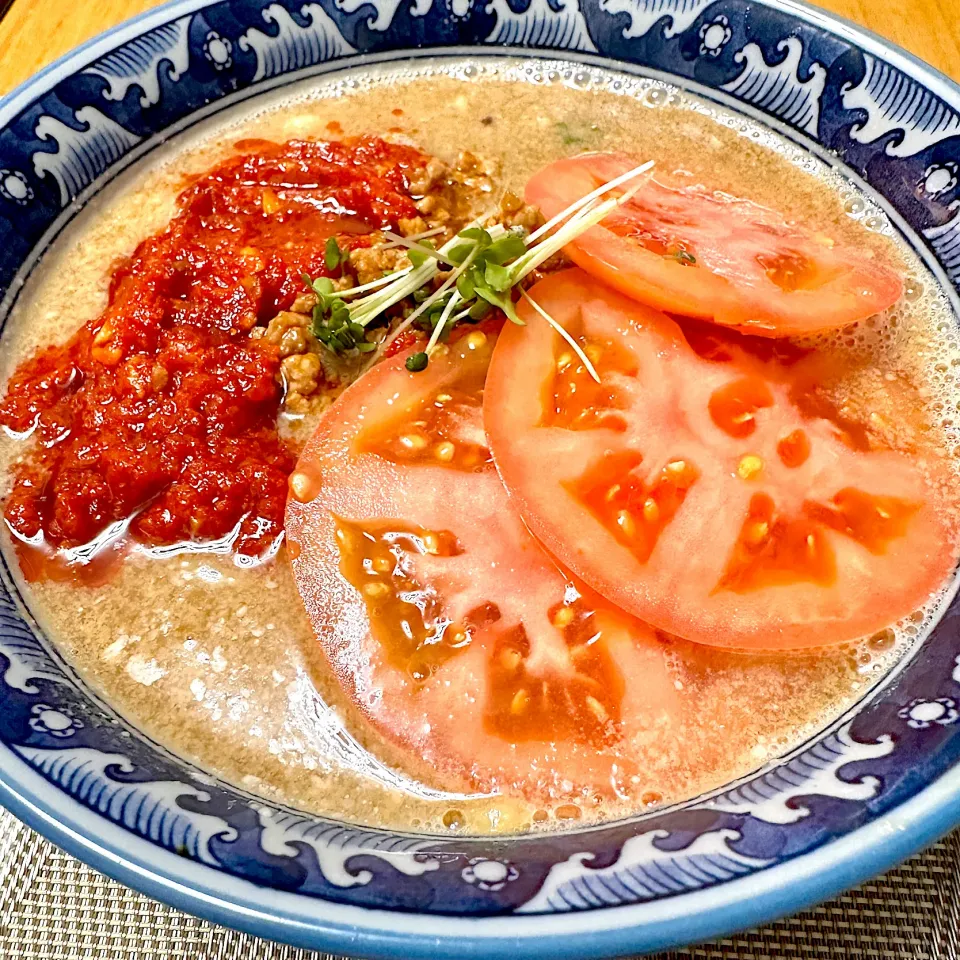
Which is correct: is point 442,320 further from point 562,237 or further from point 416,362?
point 562,237

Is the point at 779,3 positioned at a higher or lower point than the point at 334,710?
higher

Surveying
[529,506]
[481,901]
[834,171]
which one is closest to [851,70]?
[834,171]

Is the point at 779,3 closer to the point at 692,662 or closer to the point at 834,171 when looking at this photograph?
the point at 834,171

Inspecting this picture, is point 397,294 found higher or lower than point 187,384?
higher

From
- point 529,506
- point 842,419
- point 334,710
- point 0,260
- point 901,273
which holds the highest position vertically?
point 901,273

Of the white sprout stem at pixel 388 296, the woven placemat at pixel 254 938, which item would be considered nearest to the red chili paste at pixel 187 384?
the white sprout stem at pixel 388 296

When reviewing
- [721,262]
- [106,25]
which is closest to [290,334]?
[721,262]
